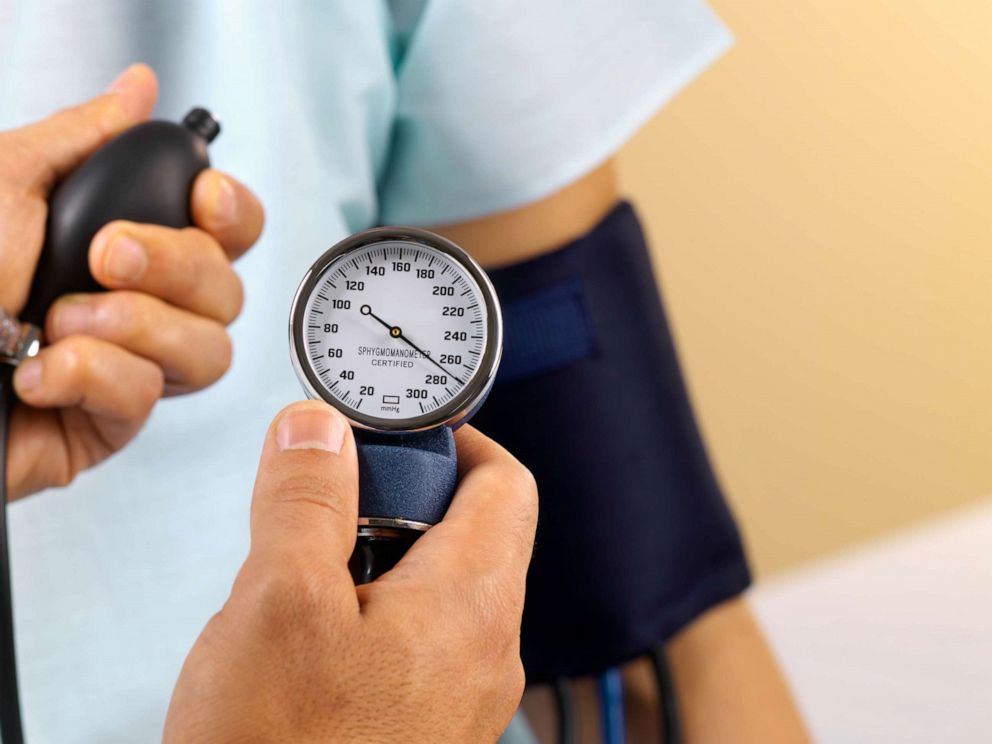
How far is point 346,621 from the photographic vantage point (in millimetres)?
338

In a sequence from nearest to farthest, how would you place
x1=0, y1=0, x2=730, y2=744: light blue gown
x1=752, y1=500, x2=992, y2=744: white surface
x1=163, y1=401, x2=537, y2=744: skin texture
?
x1=163, y1=401, x2=537, y2=744: skin texture < x1=752, y1=500, x2=992, y2=744: white surface < x1=0, y1=0, x2=730, y2=744: light blue gown

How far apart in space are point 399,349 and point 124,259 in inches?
9.0

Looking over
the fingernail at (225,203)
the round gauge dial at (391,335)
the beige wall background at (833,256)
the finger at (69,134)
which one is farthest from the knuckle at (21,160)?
the beige wall background at (833,256)

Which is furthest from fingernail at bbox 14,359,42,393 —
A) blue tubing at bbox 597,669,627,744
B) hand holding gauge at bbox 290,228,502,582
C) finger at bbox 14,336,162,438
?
blue tubing at bbox 597,669,627,744

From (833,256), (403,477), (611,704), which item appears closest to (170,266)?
(403,477)

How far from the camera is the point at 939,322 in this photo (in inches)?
23.9

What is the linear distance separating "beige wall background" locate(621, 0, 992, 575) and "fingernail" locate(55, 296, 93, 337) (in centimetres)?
45

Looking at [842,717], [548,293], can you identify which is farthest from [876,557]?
[548,293]

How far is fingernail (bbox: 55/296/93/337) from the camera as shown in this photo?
1.89 ft

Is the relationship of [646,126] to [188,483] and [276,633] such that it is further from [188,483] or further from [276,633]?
[276,633]

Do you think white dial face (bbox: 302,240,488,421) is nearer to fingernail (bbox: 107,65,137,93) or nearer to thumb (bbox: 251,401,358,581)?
thumb (bbox: 251,401,358,581)

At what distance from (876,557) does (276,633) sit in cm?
46

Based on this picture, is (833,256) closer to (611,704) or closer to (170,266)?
(611,704)

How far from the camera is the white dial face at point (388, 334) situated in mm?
397
